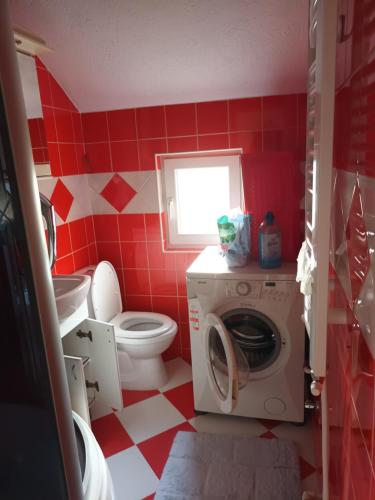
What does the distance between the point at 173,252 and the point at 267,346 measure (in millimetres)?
877

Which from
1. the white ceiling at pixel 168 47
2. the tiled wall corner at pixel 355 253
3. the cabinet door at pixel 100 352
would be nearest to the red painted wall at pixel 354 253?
the tiled wall corner at pixel 355 253

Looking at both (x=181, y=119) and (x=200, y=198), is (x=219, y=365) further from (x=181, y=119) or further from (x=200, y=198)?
(x=181, y=119)

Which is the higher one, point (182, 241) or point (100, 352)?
point (182, 241)

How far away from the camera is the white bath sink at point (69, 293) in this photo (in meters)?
1.57

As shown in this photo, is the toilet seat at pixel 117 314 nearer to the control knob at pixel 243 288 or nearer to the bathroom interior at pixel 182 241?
the bathroom interior at pixel 182 241

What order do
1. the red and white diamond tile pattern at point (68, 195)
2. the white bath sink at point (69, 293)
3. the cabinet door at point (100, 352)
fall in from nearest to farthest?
the white bath sink at point (69, 293)
the cabinet door at point (100, 352)
the red and white diamond tile pattern at point (68, 195)

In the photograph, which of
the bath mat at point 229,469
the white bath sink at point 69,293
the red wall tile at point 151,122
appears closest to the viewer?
the white bath sink at point 69,293

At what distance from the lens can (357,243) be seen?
806mm

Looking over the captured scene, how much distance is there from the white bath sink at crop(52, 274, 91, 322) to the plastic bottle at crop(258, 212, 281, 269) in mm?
858

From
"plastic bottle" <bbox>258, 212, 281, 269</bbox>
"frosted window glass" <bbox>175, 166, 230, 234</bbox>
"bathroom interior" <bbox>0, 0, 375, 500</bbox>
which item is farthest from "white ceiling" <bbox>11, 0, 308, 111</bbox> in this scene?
"plastic bottle" <bbox>258, 212, 281, 269</bbox>

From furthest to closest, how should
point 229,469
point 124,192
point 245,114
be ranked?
point 124,192
point 245,114
point 229,469

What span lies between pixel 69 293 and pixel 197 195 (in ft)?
4.24

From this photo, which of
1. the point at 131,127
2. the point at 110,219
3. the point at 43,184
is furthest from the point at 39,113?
the point at 110,219

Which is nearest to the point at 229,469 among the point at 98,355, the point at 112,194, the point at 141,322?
the point at 98,355
